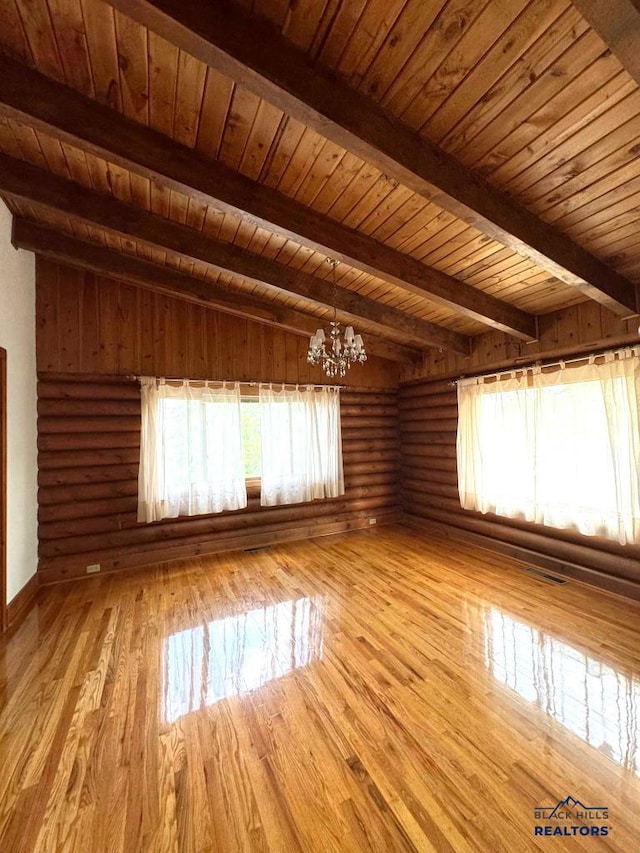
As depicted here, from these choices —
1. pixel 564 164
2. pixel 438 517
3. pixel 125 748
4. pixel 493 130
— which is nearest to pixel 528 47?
pixel 493 130

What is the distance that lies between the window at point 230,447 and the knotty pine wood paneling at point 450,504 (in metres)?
1.46

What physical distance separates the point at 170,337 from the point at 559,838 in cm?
489

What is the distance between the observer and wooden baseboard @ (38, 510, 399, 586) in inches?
145

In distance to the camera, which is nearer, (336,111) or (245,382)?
(336,111)

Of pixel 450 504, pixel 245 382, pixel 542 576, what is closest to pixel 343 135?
pixel 245 382

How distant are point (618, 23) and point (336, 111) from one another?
104 centimetres

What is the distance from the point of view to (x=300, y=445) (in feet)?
16.3

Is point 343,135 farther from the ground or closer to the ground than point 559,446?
farther from the ground

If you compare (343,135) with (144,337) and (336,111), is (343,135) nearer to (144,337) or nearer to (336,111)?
(336,111)

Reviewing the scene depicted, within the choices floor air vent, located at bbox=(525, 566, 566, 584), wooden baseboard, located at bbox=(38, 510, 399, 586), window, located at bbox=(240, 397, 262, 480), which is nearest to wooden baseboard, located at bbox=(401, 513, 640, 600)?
floor air vent, located at bbox=(525, 566, 566, 584)

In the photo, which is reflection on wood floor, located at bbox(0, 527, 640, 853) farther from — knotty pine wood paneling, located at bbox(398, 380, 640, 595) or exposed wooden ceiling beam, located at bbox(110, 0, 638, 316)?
exposed wooden ceiling beam, located at bbox(110, 0, 638, 316)

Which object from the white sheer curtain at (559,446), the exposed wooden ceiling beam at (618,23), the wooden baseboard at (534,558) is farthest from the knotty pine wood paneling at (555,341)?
the exposed wooden ceiling beam at (618,23)

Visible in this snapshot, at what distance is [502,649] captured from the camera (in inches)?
95.7

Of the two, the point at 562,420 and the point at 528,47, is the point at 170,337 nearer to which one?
the point at 528,47
